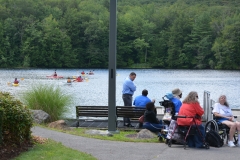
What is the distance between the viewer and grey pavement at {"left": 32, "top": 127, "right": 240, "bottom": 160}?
31.0 feet

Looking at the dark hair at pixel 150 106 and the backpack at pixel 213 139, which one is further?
the dark hair at pixel 150 106

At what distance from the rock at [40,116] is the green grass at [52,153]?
15.8ft

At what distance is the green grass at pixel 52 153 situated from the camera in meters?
8.73

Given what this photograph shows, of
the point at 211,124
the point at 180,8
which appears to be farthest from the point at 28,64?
the point at 211,124

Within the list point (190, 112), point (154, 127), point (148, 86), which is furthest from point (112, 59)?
point (148, 86)

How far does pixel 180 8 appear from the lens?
91250mm

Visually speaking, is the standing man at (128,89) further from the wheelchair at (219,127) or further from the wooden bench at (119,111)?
the wheelchair at (219,127)

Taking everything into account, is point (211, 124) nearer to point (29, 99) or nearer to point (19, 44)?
point (29, 99)

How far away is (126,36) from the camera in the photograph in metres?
90.1

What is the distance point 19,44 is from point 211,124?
252 feet

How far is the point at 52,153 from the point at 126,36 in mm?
81637

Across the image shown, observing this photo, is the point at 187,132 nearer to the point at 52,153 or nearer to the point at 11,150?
the point at 52,153

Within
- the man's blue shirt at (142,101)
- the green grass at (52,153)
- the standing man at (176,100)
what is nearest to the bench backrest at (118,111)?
the man's blue shirt at (142,101)

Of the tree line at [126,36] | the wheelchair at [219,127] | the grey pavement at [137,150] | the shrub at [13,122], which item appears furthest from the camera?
the tree line at [126,36]
